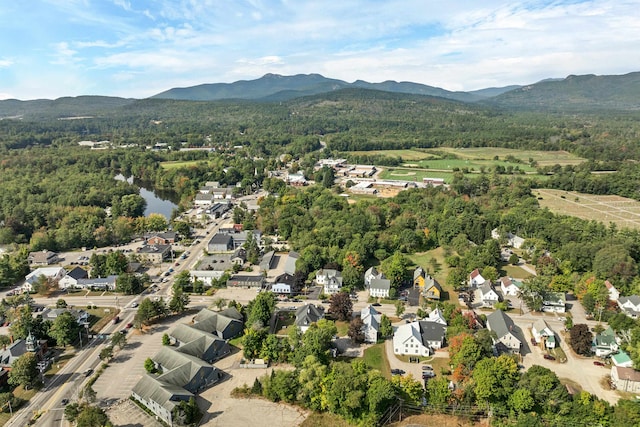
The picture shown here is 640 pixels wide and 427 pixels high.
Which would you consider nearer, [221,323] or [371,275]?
[221,323]

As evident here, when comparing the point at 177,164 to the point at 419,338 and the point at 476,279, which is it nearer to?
the point at 476,279

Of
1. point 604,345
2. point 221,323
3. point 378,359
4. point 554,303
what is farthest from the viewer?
point 554,303

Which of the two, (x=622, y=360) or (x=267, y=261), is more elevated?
(x=267, y=261)

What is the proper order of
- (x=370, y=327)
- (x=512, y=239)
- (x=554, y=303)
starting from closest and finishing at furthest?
(x=370, y=327)
(x=554, y=303)
(x=512, y=239)

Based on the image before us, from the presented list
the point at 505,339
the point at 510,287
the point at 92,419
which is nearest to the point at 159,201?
the point at 92,419

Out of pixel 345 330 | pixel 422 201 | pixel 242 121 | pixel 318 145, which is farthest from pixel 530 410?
pixel 242 121
